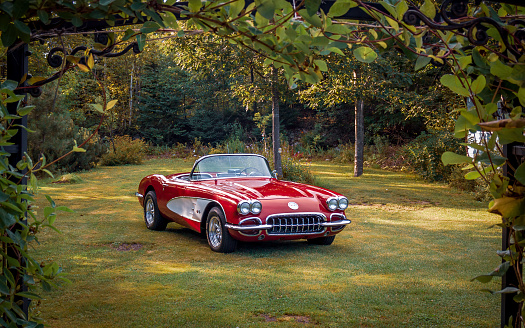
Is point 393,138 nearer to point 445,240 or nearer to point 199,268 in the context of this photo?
point 445,240

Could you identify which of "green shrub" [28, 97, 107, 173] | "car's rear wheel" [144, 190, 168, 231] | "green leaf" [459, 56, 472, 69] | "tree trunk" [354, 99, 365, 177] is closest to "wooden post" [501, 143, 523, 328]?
"green leaf" [459, 56, 472, 69]

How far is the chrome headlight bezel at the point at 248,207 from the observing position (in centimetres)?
624

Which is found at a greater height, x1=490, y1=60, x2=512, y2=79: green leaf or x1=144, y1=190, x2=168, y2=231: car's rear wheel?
x1=490, y1=60, x2=512, y2=79: green leaf

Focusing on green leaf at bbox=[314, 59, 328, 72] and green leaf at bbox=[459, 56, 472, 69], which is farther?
green leaf at bbox=[314, 59, 328, 72]

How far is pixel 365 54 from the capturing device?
8.00 feet

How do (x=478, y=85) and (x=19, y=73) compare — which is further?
(x=19, y=73)

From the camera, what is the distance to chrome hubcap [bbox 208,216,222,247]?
673cm

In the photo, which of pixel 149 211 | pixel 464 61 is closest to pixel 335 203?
pixel 149 211

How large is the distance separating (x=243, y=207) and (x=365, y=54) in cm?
408

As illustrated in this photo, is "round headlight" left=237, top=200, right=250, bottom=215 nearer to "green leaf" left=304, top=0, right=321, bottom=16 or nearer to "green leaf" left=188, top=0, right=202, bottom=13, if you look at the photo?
"green leaf" left=188, top=0, right=202, bottom=13

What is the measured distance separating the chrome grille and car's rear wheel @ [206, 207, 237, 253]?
65 cm

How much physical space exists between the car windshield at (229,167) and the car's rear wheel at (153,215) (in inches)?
42.7

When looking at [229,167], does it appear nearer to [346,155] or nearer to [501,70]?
[501,70]

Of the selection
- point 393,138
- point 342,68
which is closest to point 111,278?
point 342,68
